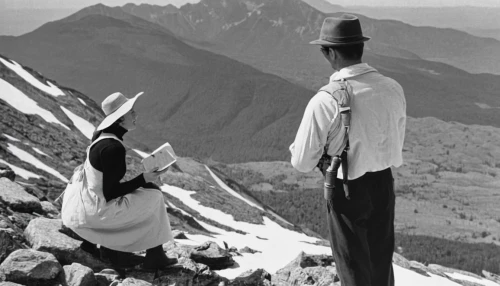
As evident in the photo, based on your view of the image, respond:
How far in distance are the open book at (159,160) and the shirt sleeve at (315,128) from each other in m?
3.80

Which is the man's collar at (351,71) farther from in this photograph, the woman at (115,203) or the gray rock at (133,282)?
the gray rock at (133,282)

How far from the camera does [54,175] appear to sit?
3062 cm

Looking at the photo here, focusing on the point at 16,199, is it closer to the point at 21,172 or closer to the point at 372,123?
the point at 372,123

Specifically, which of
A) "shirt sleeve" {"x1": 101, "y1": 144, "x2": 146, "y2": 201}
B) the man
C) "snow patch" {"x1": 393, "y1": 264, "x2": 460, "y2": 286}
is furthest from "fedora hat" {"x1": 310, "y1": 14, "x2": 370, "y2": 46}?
"snow patch" {"x1": 393, "y1": 264, "x2": 460, "y2": 286}

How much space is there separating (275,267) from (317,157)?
8.42 m

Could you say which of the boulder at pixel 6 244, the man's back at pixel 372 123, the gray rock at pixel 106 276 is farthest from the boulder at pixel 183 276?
the man's back at pixel 372 123

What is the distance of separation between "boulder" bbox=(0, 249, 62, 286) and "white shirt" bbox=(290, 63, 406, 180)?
4.45 meters

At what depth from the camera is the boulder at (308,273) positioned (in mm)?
11875

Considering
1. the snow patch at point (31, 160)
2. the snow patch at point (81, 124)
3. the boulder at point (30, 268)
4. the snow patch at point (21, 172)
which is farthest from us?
the snow patch at point (81, 124)

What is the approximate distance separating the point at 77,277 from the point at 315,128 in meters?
4.78

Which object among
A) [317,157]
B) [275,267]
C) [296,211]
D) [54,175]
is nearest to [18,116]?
[54,175]

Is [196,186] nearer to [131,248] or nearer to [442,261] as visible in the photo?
[131,248]

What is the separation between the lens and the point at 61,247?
1044 cm

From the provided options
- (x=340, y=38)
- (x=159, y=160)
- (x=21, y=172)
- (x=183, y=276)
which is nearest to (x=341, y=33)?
(x=340, y=38)
